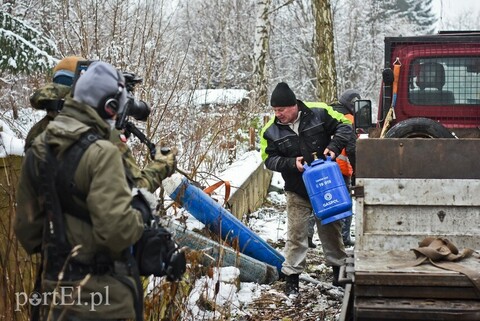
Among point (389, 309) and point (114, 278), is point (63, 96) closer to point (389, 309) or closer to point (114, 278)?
point (114, 278)

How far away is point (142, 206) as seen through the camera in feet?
11.1

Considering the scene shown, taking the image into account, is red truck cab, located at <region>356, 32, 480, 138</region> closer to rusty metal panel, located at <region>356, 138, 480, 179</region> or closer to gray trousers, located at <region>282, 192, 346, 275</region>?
gray trousers, located at <region>282, 192, 346, 275</region>

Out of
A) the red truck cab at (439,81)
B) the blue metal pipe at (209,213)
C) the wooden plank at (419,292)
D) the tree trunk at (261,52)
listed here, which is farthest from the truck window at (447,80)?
the tree trunk at (261,52)

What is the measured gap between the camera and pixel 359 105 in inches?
304

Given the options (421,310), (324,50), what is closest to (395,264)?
(421,310)

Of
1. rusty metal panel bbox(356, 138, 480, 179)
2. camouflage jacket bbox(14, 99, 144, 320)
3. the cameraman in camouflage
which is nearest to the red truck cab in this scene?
rusty metal panel bbox(356, 138, 480, 179)

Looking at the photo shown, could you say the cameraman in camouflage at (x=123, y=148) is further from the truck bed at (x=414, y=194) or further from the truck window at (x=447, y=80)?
the truck window at (x=447, y=80)

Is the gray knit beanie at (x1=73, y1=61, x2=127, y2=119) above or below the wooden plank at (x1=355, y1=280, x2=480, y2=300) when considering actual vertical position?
above

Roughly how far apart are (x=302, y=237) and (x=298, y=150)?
0.83 m

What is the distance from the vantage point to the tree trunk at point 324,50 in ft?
49.2

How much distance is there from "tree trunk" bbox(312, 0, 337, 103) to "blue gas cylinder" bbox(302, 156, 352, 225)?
8.96m

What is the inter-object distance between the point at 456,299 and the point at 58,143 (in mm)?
2441

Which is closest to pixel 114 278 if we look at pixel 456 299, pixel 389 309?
pixel 389 309

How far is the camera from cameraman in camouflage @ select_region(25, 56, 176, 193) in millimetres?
3420
